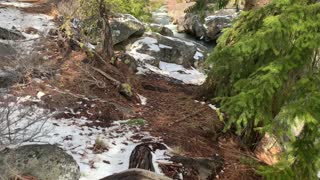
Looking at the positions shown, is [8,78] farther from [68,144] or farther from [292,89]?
[292,89]

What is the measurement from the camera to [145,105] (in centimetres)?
695

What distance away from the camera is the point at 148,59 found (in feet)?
37.3

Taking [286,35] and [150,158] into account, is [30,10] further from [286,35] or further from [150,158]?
[286,35]

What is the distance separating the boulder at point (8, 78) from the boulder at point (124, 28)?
5936 millimetres

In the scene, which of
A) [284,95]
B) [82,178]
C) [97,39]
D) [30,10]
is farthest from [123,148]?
[30,10]

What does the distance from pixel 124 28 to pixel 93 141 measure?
7.98m

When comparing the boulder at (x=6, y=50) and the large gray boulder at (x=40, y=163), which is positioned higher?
the boulder at (x=6, y=50)

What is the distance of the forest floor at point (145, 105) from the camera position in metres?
5.46

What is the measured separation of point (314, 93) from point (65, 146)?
3.19 m

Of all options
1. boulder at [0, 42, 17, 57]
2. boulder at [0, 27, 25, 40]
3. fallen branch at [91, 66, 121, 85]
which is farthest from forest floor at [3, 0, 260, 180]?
boulder at [0, 27, 25, 40]

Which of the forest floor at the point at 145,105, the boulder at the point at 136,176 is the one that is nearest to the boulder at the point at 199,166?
the forest floor at the point at 145,105

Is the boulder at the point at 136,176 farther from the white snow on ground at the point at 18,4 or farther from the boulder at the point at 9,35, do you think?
the white snow on ground at the point at 18,4

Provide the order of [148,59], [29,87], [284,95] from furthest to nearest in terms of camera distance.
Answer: [148,59] < [29,87] < [284,95]

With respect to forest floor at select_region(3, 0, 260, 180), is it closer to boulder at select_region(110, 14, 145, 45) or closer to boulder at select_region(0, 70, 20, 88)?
boulder at select_region(0, 70, 20, 88)
